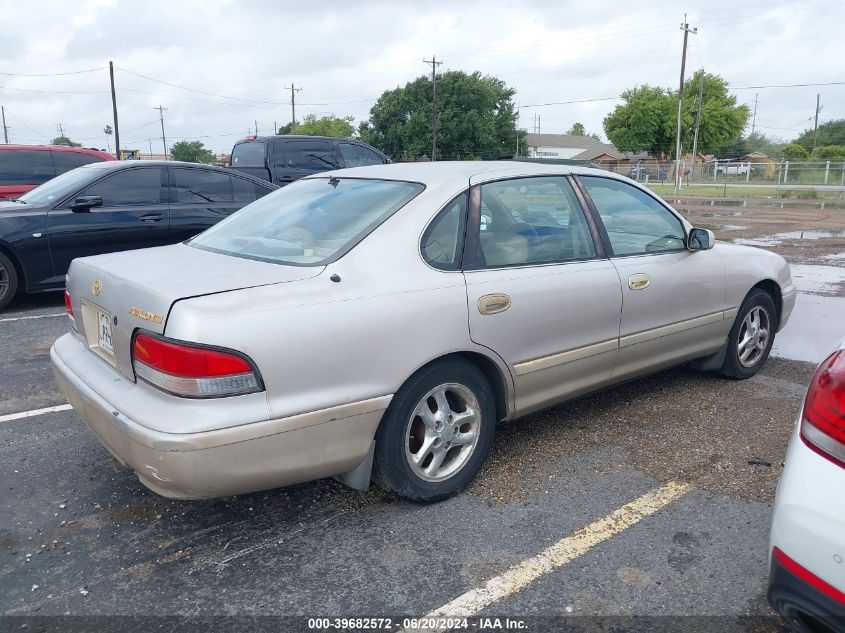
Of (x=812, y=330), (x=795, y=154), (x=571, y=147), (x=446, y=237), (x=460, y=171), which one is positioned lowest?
(x=812, y=330)

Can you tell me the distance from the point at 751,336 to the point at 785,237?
1055cm

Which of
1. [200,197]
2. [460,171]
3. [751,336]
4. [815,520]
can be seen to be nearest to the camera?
[815,520]

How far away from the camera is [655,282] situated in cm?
402

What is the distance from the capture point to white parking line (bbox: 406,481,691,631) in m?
2.52

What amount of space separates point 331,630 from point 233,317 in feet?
3.72

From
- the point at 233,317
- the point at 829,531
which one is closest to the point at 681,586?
the point at 829,531

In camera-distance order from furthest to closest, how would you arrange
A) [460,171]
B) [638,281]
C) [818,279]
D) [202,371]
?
1. [818,279]
2. [638,281]
3. [460,171]
4. [202,371]

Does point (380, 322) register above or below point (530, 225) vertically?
below

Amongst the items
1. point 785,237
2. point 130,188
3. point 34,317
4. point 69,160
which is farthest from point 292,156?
point 785,237

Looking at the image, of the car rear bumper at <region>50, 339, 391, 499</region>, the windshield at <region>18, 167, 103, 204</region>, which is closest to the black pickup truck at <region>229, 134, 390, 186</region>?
the windshield at <region>18, 167, 103, 204</region>

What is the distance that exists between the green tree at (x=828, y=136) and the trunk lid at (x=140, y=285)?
88.9 m

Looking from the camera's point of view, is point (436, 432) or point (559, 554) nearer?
point (559, 554)

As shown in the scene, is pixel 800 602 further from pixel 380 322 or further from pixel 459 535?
pixel 380 322

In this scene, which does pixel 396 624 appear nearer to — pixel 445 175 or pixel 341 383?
pixel 341 383
